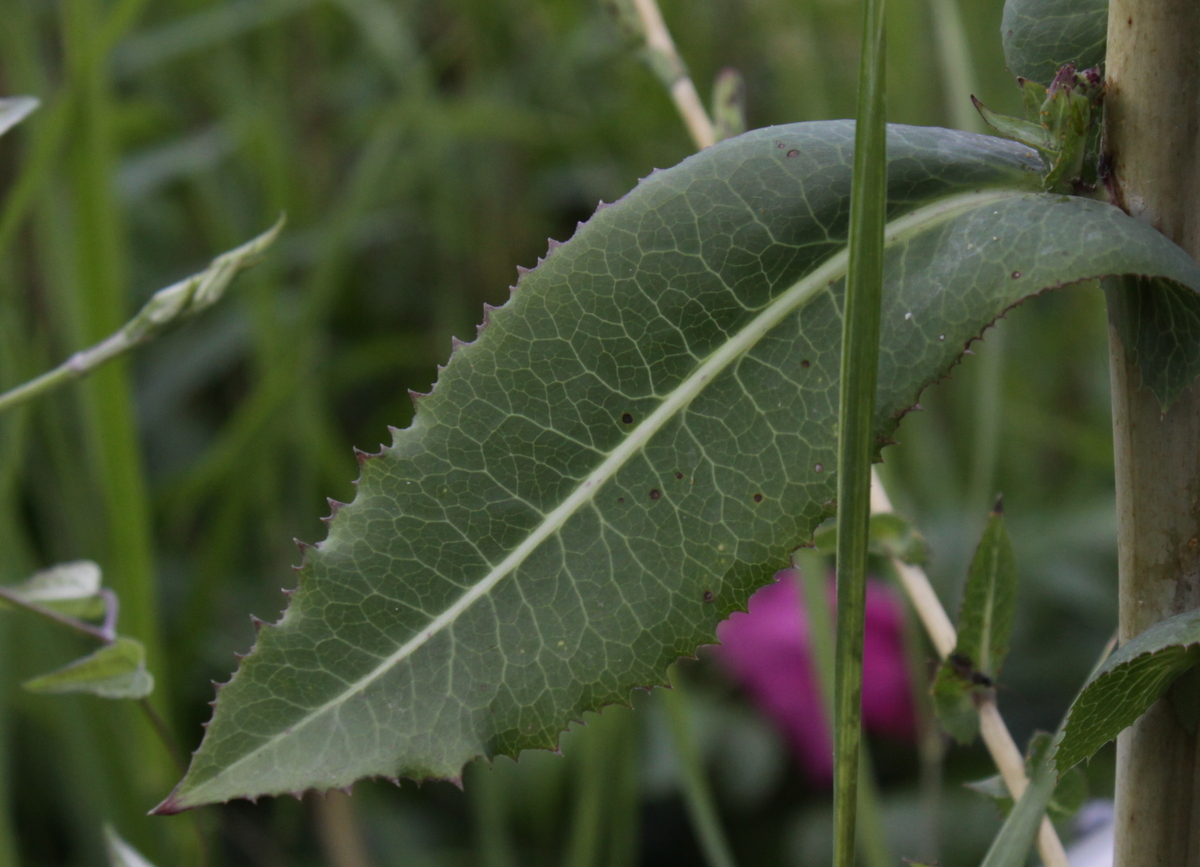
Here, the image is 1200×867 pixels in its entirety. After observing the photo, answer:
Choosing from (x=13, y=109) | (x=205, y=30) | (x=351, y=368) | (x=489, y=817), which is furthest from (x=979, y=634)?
(x=205, y=30)

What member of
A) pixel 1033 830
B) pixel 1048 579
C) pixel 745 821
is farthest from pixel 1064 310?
pixel 1033 830

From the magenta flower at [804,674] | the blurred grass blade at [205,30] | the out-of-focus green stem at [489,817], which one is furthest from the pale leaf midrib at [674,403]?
the blurred grass blade at [205,30]

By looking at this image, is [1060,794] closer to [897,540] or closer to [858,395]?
[897,540]

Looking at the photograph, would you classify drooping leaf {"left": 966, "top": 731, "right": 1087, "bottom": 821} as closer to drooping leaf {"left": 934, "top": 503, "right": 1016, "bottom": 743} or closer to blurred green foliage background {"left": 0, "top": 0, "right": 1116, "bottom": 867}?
drooping leaf {"left": 934, "top": 503, "right": 1016, "bottom": 743}

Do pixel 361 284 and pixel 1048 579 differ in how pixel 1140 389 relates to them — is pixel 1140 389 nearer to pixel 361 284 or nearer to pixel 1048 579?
pixel 1048 579

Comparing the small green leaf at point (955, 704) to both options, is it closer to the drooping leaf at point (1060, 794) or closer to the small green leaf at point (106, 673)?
the drooping leaf at point (1060, 794)
